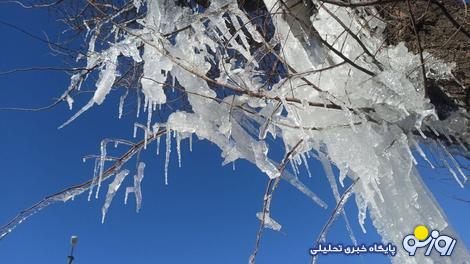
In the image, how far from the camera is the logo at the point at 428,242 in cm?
156

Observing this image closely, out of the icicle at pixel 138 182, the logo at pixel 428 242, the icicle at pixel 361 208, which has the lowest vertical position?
the logo at pixel 428 242

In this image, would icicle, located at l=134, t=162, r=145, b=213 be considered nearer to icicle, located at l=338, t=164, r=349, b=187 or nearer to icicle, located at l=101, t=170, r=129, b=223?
icicle, located at l=101, t=170, r=129, b=223

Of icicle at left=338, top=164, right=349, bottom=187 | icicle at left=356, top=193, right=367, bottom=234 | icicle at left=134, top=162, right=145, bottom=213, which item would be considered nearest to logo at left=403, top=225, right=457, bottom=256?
icicle at left=356, top=193, right=367, bottom=234

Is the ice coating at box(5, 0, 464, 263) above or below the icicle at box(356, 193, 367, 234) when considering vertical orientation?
above

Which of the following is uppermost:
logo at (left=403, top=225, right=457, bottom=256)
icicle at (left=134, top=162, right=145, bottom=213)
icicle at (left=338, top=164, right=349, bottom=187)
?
icicle at (left=134, top=162, right=145, bottom=213)

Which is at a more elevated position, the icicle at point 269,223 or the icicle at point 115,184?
the icicle at point 115,184

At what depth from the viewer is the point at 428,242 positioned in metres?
1.56

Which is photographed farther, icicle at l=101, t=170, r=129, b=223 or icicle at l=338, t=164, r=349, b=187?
icicle at l=101, t=170, r=129, b=223

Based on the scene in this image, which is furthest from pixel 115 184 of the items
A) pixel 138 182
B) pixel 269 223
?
pixel 269 223

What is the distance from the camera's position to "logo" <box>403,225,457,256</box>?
1.56m

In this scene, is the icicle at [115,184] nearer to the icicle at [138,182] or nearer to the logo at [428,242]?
the icicle at [138,182]

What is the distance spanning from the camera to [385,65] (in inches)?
65.2

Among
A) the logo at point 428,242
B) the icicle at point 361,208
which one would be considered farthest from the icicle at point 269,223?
the logo at point 428,242

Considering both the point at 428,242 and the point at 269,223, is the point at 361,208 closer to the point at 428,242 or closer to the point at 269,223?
the point at 428,242
